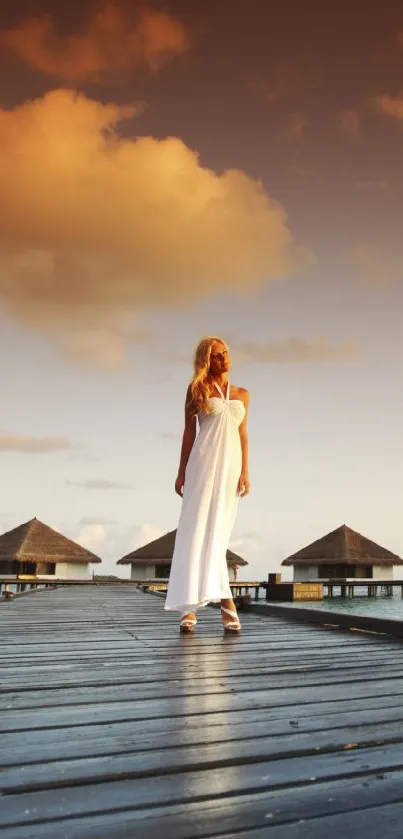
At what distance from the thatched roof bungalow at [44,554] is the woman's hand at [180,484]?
90.3 ft

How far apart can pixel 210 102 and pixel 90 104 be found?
299cm

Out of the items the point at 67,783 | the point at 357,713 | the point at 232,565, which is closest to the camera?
the point at 67,783

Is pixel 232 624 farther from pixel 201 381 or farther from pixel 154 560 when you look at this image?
pixel 154 560

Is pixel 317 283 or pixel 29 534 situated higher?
pixel 317 283

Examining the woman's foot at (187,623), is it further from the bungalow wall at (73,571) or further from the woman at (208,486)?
the bungalow wall at (73,571)

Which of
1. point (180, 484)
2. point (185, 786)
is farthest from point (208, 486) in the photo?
point (185, 786)

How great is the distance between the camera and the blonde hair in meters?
3.94

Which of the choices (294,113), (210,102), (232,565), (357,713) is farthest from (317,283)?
(232,565)

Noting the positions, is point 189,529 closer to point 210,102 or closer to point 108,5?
point 108,5

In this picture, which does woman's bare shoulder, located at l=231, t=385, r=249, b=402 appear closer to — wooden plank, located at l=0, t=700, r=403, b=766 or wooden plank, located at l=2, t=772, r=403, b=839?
wooden plank, located at l=0, t=700, r=403, b=766

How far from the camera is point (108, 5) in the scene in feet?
34.6

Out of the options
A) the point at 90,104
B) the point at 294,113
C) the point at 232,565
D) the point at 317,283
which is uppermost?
the point at 294,113

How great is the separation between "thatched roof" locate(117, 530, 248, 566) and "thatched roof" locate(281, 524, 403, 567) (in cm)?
637

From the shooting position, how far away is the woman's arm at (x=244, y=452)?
4.13 m
